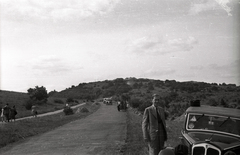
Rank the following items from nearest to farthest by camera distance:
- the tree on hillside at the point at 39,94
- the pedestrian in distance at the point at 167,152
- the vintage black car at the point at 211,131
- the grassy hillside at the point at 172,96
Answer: the vintage black car at the point at 211,131 → the pedestrian in distance at the point at 167,152 → the grassy hillside at the point at 172,96 → the tree on hillside at the point at 39,94

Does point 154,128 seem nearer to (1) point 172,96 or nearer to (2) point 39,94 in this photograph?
(1) point 172,96

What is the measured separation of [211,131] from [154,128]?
4.35 ft

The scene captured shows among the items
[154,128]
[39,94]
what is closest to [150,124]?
[154,128]

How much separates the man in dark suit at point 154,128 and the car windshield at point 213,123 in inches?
34.3

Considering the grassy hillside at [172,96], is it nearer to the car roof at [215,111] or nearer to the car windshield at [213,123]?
the car roof at [215,111]

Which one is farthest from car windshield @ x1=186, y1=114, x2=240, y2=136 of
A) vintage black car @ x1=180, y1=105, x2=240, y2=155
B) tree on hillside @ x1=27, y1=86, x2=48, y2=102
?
tree on hillside @ x1=27, y1=86, x2=48, y2=102

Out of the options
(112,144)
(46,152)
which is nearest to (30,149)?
(46,152)

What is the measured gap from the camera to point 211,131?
6.98 m

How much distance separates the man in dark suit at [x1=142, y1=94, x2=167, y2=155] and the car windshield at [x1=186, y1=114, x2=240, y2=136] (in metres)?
0.87

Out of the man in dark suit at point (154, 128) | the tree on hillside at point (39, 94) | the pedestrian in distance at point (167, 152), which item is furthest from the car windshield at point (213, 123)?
the tree on hillside at point (39, 94)

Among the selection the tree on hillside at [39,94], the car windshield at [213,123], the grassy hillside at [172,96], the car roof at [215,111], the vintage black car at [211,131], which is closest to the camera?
the vintage black car at [211,131]

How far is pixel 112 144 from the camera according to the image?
12477 mm

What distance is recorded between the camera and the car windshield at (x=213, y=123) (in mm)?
6797

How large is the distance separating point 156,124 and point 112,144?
5798 millimetres
